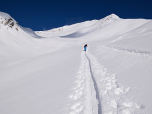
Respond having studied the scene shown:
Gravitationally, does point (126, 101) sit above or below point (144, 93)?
below

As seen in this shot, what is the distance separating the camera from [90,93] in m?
3.47

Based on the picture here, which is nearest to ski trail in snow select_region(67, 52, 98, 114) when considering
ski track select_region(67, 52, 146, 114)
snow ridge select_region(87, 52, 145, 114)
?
ski track select_region(67, 52, 146, 114)

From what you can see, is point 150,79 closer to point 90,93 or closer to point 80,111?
point 90,93

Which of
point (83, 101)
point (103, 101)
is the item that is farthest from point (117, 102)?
point (83, 101)

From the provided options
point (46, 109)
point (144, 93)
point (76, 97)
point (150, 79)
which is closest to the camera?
point (144, 93)

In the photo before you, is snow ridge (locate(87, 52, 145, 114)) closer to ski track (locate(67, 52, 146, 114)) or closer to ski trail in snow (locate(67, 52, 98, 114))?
ski track (locate(67, 52, 146, 114))

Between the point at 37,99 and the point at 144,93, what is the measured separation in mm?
3777

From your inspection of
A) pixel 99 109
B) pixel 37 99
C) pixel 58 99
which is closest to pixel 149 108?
pixel 99 109

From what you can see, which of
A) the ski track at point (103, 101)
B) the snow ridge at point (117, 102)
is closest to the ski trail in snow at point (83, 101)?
the ski track at point (103, 101)

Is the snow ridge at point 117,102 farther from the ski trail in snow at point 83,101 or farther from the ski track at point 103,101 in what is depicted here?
the ski trail in snow at point 83,101

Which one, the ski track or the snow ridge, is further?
the ski track

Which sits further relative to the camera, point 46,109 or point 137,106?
point 46,109

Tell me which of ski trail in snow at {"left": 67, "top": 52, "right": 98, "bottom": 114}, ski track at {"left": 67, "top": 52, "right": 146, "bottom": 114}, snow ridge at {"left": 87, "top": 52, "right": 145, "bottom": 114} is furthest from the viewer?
ski trail in snow at {"left": 67, "top": 52, "right": 98, "bottom": 114}

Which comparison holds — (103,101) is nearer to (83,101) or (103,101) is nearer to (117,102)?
(117,102)
